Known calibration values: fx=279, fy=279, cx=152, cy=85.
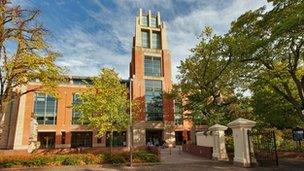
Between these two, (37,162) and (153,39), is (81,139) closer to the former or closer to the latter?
(153,39)

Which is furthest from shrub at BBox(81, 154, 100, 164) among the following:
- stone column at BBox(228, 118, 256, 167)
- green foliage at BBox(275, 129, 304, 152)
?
green foliage at BBox(275, 129, 304, 152)

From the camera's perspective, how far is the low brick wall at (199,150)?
2385cm

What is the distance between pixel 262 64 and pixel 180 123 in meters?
31.8

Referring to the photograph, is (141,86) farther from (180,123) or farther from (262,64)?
(262,64)

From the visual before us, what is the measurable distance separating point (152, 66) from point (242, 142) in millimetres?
33675

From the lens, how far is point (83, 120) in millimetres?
28062

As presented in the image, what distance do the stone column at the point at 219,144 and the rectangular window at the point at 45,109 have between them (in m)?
31.4

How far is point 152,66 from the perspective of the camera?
2000 inches

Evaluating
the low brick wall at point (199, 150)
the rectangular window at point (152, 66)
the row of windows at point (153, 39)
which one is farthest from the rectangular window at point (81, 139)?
the low brick wall at point (199, 150)

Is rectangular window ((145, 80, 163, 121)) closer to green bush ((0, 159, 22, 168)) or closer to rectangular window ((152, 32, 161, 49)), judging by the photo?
rectangular window ((152, 32, 161, 49))

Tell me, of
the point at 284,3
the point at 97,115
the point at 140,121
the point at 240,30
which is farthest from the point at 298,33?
the point at 140,121

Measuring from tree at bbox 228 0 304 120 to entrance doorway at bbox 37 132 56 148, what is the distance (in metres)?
35.4

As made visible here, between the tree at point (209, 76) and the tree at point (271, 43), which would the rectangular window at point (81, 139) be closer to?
the tree at point (209, 76)

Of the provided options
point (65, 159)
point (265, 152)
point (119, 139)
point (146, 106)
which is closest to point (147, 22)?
point (146, 106)
